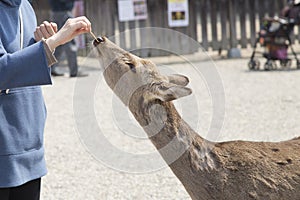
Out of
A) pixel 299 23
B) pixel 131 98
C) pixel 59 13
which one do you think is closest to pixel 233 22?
pixel 299 23

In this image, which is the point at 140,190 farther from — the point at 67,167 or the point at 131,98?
the point at 131,98

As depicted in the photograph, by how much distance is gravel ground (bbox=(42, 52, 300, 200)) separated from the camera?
609 cm

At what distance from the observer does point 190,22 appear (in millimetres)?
16500

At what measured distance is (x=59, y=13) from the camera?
14148 mm

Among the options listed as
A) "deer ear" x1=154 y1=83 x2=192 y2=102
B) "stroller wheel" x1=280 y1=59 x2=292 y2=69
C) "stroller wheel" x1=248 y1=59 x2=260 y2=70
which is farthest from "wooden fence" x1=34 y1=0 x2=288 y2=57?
"deer ear" x1=154 y1=83 x2=192 y2=102

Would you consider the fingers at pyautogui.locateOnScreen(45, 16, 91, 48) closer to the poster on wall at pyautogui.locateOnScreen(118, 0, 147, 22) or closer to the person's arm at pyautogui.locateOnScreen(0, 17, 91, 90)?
the person's arm at pyautogui.locateOnScreen(0, 17, 91, 90)

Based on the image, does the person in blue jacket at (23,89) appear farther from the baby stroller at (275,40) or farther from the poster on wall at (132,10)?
the poster on wall at (132,10)

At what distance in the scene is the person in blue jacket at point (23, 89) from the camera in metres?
3.01

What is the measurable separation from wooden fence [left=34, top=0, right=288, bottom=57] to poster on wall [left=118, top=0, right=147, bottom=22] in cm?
17

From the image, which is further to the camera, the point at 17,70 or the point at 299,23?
the point at 299,23

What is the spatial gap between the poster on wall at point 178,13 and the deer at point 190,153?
1287 centimetres

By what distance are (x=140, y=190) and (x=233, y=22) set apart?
10.9 m

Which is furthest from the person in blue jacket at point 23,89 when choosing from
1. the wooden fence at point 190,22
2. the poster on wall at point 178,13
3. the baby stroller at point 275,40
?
the poster on wall at point 178,13

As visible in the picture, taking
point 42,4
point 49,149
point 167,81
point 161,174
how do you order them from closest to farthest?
point 167,81, point 161,174, point 49,149, point 42,4
